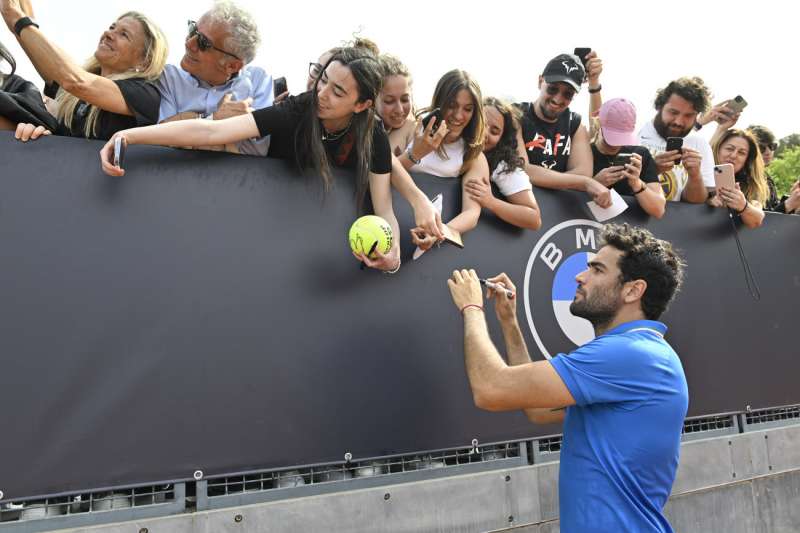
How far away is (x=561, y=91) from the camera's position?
4.76 m

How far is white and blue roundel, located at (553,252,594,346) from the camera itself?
4.43 meters

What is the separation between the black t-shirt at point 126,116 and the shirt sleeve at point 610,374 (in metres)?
2.17

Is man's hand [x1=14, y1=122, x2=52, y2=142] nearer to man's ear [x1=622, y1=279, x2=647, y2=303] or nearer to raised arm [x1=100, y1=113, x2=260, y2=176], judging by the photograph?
raised arm [x1=100, y1=113, x2=260, y2=176]

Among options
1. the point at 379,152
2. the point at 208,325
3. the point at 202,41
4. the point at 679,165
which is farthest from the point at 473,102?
the point at 679,165

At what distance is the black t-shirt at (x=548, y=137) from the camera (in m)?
4.76

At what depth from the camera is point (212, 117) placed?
355 cm

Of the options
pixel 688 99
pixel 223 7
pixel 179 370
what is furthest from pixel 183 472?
pixel 688 99

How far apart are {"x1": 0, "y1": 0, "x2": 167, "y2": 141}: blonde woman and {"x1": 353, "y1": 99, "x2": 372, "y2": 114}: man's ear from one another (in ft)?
3.10

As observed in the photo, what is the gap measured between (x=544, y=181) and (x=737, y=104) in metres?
2.64

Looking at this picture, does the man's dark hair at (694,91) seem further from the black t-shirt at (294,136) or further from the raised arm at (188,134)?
the raised arm at (188,134)

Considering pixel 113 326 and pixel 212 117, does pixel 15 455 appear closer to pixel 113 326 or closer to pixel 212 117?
pixel 113 326

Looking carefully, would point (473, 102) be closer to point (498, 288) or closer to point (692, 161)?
point (498, 288)

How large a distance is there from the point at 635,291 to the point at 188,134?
2.08 m

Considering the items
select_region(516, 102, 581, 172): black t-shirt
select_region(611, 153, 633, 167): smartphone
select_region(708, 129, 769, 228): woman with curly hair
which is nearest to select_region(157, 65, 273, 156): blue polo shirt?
select_region(516, 102, 581, 172): black t-shirt
